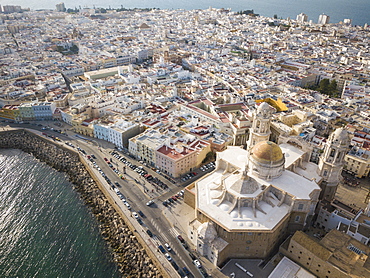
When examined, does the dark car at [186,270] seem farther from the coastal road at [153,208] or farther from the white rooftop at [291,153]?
the white rooftop at [291,153]

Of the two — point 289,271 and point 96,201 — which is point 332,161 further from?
point 96,201

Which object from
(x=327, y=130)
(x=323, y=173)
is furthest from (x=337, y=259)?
(x=327, y=130)

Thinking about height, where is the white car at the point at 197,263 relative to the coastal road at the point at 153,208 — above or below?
above

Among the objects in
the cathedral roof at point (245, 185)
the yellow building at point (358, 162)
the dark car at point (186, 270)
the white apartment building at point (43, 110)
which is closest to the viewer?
the dark car at point (186, 270)

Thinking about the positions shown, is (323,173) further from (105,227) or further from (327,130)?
(105,227)

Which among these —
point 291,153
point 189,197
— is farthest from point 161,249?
point 291,153

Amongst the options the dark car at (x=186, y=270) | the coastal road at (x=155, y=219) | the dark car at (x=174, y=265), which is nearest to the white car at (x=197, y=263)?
the coastal road at (x=155, y=219)

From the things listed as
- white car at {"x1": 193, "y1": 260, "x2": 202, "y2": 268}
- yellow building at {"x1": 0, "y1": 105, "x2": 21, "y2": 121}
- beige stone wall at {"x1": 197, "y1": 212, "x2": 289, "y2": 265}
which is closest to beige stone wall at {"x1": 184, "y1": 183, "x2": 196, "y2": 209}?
beige stone wall at {"x1": 197, "y1": 212, "x2": 289, "y2": 265}
